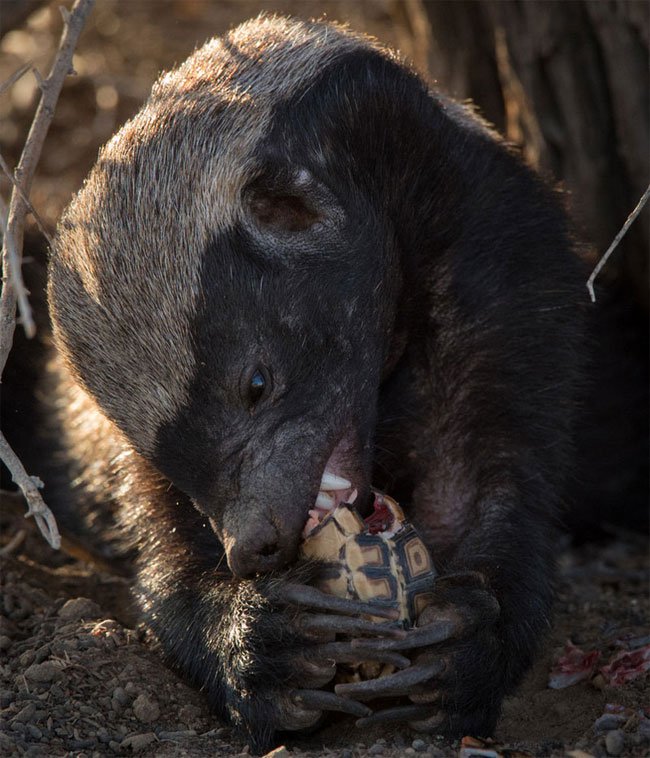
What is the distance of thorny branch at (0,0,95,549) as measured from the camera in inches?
134

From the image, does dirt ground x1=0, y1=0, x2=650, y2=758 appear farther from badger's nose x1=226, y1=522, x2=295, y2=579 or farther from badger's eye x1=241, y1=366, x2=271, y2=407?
badger's eye x1=241, y1=366, x2=271, y2=407

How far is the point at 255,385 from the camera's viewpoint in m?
3.55

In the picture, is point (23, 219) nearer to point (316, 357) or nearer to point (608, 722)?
point (316, 357)

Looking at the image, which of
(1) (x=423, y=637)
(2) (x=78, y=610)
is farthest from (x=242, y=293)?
(2) (x=78, y=610)

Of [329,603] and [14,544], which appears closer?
[329,603]

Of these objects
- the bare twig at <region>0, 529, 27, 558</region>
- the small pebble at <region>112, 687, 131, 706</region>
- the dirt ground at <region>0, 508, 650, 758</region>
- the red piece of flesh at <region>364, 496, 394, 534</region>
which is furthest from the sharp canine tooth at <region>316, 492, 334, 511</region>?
the bare twig at <region>0, 529, 27, 558</region>

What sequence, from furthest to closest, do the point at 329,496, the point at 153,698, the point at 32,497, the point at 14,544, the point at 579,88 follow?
1. the point at 579,88
2. the point at 14,544
3. the point at 153,698
4. the point at 329,496
5. the point at 32,497

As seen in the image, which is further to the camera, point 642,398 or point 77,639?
point 642,398

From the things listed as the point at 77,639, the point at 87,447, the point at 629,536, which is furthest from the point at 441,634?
the point at 629,536

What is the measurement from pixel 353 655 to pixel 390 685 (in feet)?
0.44

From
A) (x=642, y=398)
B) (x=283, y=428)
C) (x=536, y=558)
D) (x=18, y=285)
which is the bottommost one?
(x=642, y=398)

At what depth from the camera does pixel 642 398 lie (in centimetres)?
608

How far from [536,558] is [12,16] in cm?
372

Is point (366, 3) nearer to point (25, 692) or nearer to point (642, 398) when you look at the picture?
point (642, 398)
